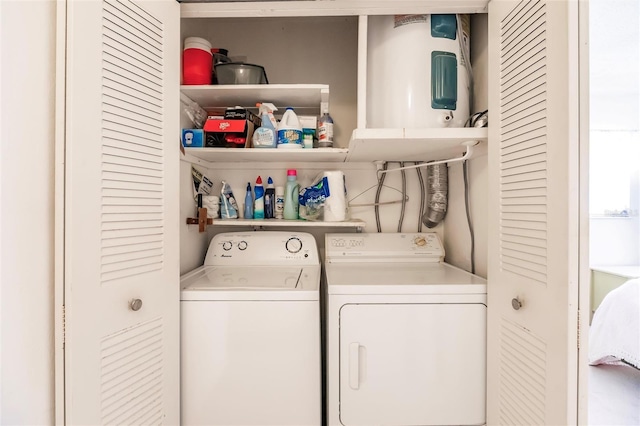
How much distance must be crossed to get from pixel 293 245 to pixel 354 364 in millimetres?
825

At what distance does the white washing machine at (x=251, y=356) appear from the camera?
140cm

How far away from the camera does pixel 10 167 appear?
905 mm

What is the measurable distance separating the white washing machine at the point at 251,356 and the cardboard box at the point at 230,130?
793 millimetres

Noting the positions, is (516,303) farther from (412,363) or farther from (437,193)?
(437,193)

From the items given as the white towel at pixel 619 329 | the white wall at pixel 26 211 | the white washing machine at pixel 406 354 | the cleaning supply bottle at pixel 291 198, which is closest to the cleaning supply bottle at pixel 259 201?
the cleaning supply bottle at pixel 291 198

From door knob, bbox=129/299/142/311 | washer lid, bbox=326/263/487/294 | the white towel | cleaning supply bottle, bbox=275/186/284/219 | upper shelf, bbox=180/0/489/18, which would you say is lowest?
the white towel

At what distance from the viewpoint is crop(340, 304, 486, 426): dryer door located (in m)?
→ 1.40

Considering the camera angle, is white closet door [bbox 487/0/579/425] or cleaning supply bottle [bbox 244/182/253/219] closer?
white closet door [bbox 487/0/579/425]

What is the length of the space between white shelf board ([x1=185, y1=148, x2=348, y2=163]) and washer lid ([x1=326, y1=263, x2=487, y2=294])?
0.64 metres

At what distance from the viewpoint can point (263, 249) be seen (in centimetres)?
200

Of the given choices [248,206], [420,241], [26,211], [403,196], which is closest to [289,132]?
[248,206]

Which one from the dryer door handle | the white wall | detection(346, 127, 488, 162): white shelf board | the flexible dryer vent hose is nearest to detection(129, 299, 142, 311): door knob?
the white wall

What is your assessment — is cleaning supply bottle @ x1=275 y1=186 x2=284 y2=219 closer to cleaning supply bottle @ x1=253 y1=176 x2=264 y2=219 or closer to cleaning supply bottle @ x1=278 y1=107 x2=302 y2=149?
cleaning supply bottle @ x1=253 y1=176 x2=264 y2=219

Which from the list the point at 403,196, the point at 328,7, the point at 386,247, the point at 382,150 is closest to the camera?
the point at 328,7
